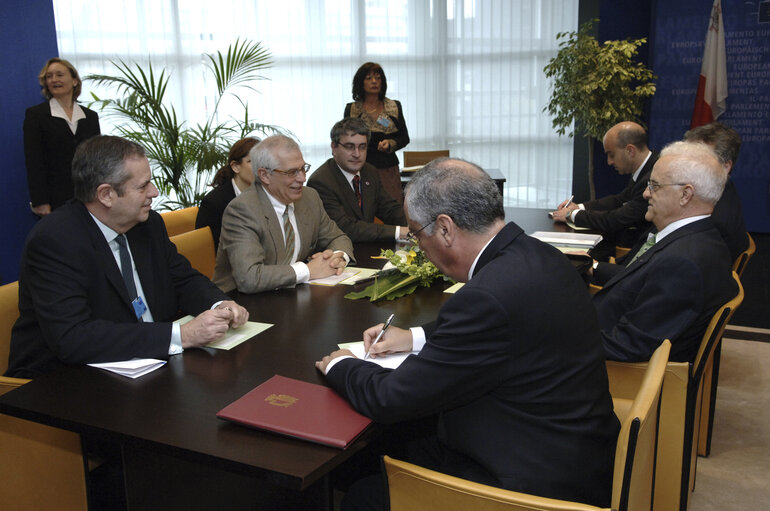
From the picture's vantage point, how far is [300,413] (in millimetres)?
1482

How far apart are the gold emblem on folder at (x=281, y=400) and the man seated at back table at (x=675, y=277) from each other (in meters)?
1.14

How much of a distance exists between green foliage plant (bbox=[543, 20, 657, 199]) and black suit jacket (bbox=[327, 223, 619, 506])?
5597 mm

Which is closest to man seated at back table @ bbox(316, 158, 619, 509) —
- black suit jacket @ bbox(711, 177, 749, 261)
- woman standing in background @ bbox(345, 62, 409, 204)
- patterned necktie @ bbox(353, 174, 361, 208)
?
black suit jacket @ bbox(711, 177, 749, 261)

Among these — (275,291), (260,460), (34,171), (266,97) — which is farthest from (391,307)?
(266,97)

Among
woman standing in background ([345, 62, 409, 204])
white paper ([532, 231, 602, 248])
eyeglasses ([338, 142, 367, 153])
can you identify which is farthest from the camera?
woman standing in background ([345, 62, 409, 204])

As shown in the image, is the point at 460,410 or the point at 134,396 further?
the point at 134,396

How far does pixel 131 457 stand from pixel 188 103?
6.37 m

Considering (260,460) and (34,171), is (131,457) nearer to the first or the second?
(260,460)

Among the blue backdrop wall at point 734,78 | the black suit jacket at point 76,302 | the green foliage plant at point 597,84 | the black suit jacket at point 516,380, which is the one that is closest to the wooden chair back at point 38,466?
the black suit jacket at point 76,302

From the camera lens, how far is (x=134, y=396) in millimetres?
1638

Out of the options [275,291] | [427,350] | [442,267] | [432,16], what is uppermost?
[432,16]

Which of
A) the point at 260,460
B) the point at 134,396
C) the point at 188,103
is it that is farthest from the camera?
the point at 188,103

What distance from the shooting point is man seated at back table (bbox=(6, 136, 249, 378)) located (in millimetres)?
1871

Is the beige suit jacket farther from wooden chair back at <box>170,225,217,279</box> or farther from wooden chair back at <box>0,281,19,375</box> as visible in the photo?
wooden chair back at <box>0,281,19,375</box>
